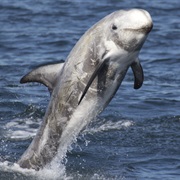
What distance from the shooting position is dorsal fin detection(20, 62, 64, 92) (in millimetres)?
13969

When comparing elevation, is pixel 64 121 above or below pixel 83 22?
above

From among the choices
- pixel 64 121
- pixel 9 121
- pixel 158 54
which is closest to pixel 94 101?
pixel 64 121

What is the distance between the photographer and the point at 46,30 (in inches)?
1166

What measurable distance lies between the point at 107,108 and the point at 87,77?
20.5 ft

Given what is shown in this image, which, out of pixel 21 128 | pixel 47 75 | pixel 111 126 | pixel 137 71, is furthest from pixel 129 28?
pixel 21 128

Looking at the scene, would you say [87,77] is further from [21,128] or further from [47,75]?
[21,128]

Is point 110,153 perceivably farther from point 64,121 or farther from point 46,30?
point 46,30

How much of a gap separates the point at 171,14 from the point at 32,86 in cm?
1100

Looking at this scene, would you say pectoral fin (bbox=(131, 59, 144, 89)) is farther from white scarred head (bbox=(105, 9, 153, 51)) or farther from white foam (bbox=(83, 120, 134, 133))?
white foam (bbox=(83, 120, 134, 133))

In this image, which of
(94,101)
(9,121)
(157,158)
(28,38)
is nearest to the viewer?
(94,101)

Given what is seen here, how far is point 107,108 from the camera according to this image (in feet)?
65.1

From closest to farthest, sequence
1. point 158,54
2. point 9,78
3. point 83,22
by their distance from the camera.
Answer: point 9,78 < point 158,54 < point 83,22

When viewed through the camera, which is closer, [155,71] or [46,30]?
[155,71]

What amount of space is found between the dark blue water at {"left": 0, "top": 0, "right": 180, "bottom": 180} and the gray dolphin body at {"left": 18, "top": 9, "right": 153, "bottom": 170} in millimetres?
774
